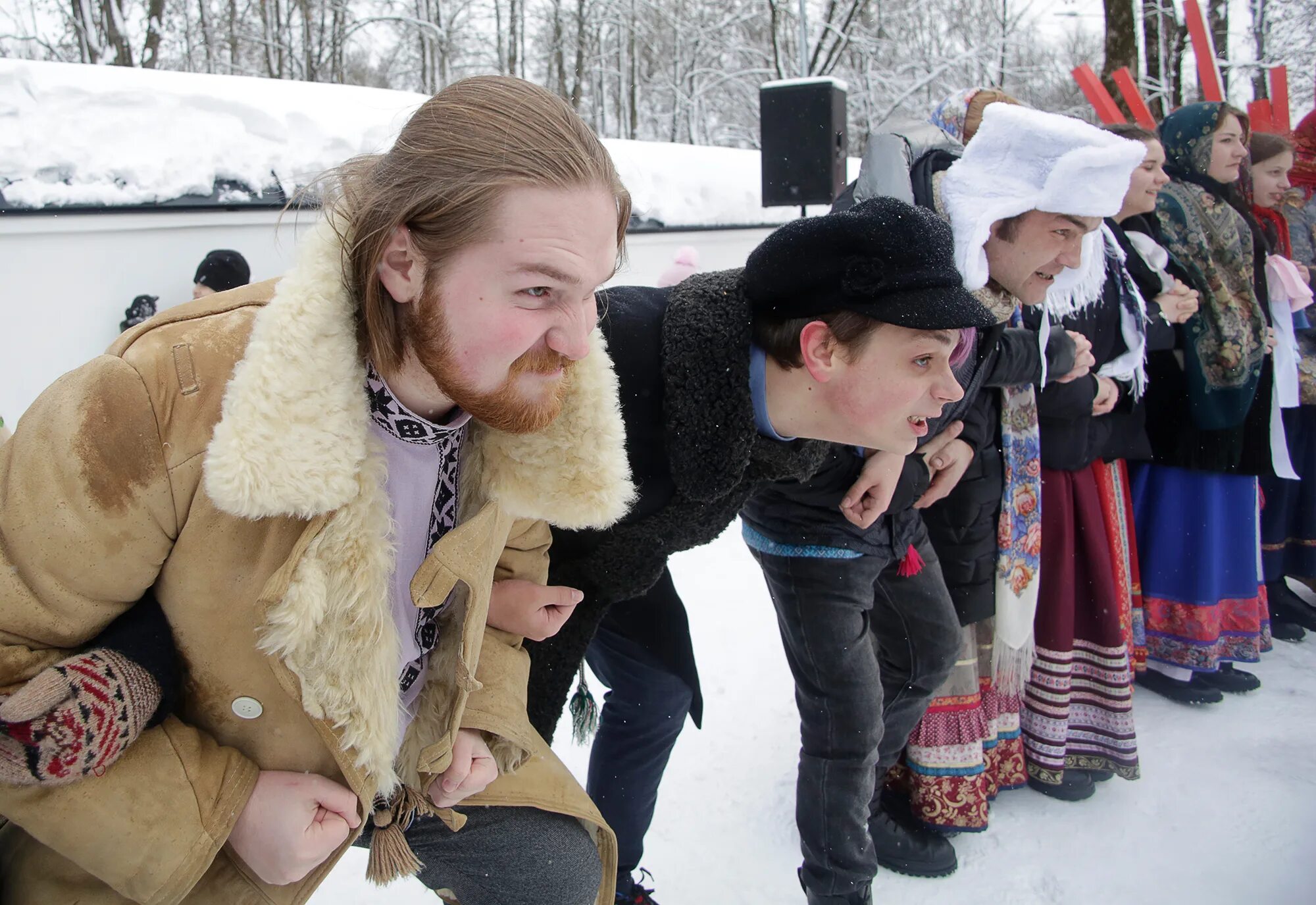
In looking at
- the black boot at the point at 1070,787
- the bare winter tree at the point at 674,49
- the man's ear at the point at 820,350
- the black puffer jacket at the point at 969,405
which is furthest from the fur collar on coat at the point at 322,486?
the bare winter tree at the point at 674,49

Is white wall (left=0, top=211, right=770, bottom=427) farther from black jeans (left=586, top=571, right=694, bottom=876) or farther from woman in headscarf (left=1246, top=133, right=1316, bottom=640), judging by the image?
woman in headscarf (left=1246, top=133, right=1316, bottom=640)

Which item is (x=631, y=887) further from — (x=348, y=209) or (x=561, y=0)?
(x=561, y=0)

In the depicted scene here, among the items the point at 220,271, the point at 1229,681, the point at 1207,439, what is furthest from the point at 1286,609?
the point at 220,271

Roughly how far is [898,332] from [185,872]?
4.51ft

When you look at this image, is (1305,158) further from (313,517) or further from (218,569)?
(218,569)

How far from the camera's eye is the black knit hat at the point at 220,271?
3920mm

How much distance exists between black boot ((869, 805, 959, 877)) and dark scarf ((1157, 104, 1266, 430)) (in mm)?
1808

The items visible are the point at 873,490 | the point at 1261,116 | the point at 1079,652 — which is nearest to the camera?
the point at 873,490

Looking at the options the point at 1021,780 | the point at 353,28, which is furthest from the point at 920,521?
the point at 353,28

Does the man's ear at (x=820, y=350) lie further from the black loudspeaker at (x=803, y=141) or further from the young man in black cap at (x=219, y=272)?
the black loudspeaker at (x=803, y=141)

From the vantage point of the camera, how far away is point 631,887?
210cm

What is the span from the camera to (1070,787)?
108 inches

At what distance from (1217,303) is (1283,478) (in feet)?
3.31

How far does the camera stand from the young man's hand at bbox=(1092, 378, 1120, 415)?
8.79ft
